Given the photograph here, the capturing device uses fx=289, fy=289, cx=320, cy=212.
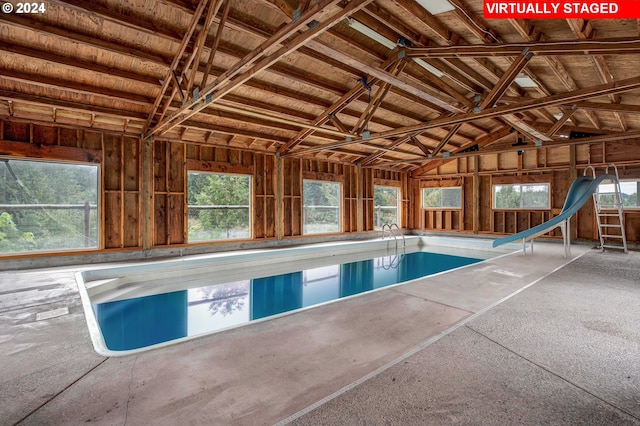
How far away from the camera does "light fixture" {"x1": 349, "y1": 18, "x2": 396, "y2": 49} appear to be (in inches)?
161

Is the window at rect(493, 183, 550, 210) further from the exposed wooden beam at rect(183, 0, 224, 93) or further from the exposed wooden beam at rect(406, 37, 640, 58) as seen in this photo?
the exposed wooden beam at rect(183, 0, 224, 93)

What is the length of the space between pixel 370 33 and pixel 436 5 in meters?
1.02

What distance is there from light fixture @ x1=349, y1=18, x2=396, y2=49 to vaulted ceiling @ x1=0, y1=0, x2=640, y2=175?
2 cm

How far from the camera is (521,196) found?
10375 millimetres

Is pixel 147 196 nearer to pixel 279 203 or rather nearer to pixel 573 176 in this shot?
pixel 279 203

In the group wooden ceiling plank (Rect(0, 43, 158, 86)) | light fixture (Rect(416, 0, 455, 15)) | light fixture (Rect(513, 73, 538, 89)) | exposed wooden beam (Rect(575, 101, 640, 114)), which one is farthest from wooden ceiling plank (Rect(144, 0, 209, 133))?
exposed wooden beam (Rect(575, 101, 640, 114))

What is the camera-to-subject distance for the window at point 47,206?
5.45 m

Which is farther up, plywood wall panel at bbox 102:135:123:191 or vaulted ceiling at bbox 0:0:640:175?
vaulted ceiling at bbox 0:0:640:175

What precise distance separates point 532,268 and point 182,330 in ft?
19.8

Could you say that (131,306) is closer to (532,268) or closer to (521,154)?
(532,268)

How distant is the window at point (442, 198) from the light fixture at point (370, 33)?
8621mm

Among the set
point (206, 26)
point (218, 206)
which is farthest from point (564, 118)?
point (218, 206)

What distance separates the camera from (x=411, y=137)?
8.69m

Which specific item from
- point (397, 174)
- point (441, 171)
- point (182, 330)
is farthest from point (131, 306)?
point (441, 171)
